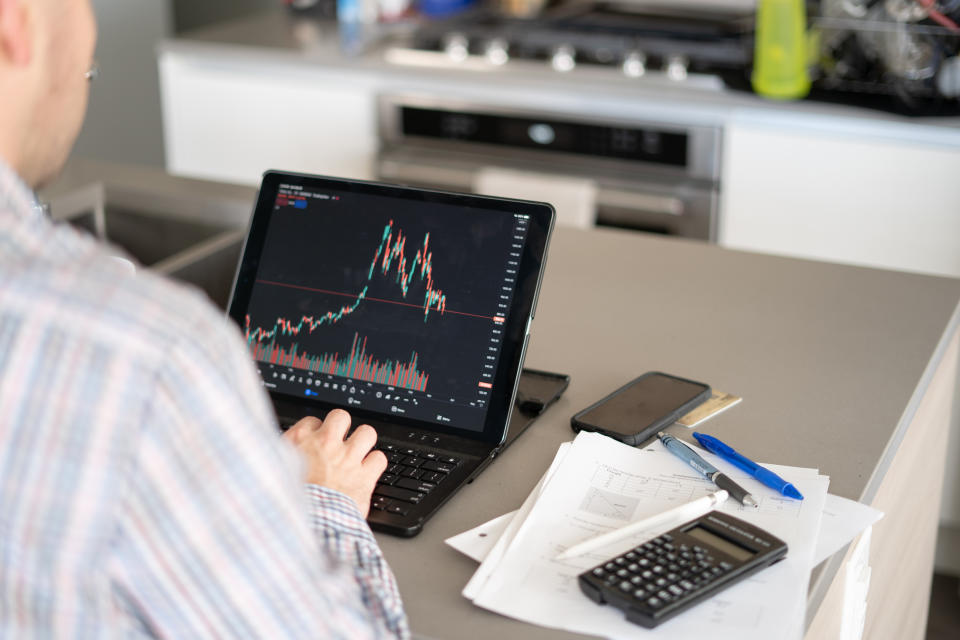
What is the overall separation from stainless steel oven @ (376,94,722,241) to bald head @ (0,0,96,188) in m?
1.86

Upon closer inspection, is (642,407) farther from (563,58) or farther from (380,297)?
(563,58)

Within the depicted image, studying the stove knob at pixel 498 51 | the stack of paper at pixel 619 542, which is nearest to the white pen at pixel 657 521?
the stack of paper at pixel 619 542

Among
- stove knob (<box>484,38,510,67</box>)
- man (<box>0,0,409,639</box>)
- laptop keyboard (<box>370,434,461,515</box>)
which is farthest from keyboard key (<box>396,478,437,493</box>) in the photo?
stove knob (<box>484,38,510,67</box>)

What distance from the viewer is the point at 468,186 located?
2.65 meters

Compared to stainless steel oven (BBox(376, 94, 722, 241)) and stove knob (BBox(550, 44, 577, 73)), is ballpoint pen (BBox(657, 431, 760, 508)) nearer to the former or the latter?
stainless steel oven (BBox(376, 94, 722, 241))

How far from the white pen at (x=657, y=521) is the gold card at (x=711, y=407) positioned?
157 millimetres

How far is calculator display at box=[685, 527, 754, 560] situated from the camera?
0.84 metres

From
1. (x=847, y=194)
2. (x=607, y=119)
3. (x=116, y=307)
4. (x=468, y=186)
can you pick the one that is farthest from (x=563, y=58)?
(x=116, y=307)

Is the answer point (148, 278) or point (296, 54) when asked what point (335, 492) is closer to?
point (148, 278)

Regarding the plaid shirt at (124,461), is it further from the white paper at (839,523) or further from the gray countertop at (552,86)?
the gray countertop at (552,86)

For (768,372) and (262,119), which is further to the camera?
(262,119)

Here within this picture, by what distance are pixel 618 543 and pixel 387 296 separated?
350 mm

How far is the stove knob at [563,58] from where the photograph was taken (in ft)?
8.58

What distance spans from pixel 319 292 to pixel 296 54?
178 cm
